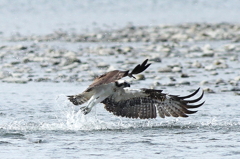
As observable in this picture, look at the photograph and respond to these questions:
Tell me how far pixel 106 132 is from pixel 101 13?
2647 cm

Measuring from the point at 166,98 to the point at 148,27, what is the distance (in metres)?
17.6

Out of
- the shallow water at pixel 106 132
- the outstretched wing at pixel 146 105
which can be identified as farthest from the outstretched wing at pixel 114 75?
the outstretched wing at pixel 146 105

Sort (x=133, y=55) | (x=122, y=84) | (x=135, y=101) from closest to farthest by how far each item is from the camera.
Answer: (x=122, y=84)
(x=135, y=101)
(x=133, y=55)

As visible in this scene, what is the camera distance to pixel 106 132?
9.82 m

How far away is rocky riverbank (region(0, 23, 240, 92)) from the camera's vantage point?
1516cm

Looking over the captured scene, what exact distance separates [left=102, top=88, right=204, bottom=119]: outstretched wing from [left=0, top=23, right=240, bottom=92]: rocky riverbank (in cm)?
300

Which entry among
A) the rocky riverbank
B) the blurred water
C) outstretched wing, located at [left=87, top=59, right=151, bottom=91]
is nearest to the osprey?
outstretched wing, located at [left=87, top=59, right=151, bottom=91]

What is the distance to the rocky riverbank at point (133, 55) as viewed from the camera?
15.2m

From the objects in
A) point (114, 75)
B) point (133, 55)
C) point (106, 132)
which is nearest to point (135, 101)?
point (106, 132)

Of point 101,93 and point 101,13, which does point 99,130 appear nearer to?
point 101,93

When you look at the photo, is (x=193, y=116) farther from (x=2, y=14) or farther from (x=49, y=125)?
(x=2, y=14)

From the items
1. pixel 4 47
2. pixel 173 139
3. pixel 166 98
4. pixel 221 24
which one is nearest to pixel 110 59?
pixel 4 47

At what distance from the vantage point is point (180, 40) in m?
23.0

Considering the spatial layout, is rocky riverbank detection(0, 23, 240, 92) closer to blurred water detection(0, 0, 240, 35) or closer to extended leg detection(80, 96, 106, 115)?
blurred water detection(0, 0, 240, 35)
